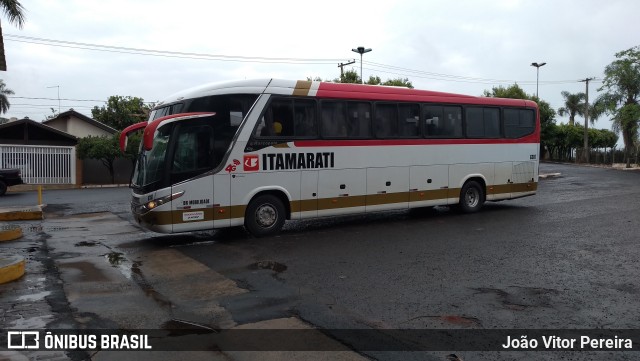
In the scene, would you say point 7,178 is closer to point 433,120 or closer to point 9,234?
point 9,234

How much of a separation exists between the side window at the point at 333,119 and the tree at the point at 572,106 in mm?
64238

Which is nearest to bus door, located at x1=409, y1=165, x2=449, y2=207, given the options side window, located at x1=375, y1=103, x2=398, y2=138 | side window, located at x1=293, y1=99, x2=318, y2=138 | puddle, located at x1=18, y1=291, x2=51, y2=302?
side window, located at x1=375, y1=103, x2=398, y2=138

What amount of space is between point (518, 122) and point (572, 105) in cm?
5969

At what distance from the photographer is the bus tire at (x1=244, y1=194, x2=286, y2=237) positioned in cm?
1077

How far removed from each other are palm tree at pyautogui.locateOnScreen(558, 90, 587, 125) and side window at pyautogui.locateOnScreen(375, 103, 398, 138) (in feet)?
206

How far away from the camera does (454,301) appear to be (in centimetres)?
622

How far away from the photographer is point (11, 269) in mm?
7328

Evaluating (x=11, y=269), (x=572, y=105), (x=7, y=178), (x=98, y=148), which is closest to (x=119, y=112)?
(x=98, y=148)

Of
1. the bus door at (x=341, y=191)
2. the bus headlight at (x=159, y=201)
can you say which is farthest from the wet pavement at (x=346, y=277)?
the bus headlight at (x=159, y=201)

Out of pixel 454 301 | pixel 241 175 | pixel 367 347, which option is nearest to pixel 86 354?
pixel 367 347

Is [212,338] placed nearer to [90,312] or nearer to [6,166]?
[90,312]

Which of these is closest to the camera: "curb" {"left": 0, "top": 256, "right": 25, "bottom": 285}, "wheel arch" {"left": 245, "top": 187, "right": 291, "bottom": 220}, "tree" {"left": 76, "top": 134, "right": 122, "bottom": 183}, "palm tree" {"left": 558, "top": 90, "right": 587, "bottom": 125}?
"curb" {"left": 0, "top": 256, "right": 25, "bottom": 285}

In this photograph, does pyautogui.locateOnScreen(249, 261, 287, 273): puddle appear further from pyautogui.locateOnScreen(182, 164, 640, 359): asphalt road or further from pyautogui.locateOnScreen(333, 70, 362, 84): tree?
pyautogui.locateOnScreen(333, 70, 362, 84): tree

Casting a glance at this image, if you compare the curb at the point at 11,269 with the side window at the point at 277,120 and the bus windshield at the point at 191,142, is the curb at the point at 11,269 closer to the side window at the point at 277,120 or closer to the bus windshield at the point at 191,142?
the bus windshield at the point at 191,142
